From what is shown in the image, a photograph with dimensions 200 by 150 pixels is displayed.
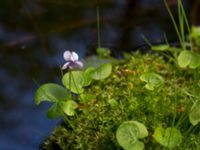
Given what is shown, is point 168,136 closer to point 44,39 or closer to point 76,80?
point 76,80

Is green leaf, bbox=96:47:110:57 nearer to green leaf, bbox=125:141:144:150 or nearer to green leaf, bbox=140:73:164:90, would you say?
green leaf, bbox=140:73:164:90

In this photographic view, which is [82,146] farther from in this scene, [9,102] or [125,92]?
[9,102]

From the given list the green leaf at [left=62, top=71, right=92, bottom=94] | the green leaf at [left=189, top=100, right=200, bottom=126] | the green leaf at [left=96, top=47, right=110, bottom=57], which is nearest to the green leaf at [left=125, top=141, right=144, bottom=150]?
the green leaf at [left=189, top=100, right=200, bottom=126]

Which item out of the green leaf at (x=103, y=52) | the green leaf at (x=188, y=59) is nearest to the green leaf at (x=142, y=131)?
the green leaf at (x=188, y=59)

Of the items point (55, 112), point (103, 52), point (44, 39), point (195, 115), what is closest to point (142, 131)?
point (195, 115)

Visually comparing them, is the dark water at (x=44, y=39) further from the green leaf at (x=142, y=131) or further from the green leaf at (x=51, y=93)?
the green leaf at (x=142, y=131)

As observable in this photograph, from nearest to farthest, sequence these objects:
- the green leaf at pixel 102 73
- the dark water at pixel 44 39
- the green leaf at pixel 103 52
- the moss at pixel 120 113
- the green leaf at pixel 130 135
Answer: the green leaf at pixel 130 135 → the moss at pixel 120 113 → the green leaf at pixel 102 73 → the dark water at pixel 44 39 → the green leaf at pixel 103 52

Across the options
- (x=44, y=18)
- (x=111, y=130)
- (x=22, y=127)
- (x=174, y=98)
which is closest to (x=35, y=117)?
(x=22, y=127)
